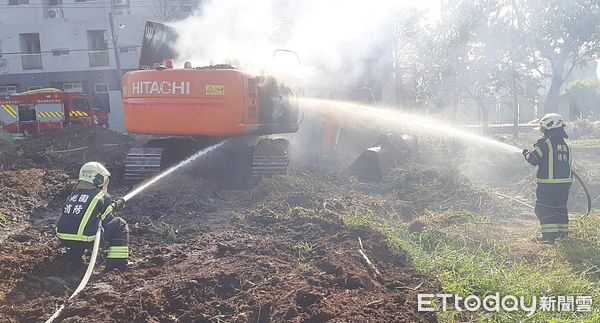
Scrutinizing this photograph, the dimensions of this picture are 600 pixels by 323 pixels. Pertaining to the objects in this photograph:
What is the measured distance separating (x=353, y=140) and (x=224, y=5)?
539 cm

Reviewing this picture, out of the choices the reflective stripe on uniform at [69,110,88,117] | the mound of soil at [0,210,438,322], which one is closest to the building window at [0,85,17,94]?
the reflective stripe on uniform at [69,110,88,117]

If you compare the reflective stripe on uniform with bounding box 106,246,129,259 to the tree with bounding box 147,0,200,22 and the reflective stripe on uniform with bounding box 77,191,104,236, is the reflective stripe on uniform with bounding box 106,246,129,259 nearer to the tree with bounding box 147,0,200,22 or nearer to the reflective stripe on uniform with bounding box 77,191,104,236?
the reflective stripe on uniform with bounding box 77,191,104,236

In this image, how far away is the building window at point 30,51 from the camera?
32750 mm

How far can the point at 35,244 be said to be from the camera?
5.74 m

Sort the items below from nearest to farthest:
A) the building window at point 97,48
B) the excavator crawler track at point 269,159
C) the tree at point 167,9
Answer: the excavator crawler track at point 269,159 → the tree at point 167,9 → the building window at point 97,48

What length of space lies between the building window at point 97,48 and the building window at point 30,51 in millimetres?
3263

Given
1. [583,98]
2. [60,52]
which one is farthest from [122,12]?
[583,98]

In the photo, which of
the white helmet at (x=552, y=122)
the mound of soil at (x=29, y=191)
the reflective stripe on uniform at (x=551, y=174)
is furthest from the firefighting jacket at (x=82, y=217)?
the white helmet at (x=552, y=122)

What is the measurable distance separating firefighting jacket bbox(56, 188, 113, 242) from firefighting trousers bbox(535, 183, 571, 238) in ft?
16.1

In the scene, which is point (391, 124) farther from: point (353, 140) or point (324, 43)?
point (324, 43)

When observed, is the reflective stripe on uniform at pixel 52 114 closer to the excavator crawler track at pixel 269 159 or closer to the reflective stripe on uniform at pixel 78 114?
the reflective stripe on uniform at pixel 78 114

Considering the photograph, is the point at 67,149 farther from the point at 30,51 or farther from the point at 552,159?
the point at 30,51

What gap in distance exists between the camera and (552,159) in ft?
21.2

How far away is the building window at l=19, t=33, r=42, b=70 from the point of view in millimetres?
32750
